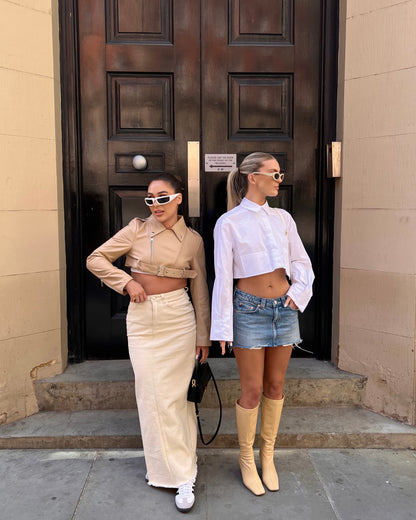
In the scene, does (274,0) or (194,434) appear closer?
(194,434)

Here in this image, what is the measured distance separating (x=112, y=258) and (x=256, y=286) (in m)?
0.79

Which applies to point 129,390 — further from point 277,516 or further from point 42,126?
point 42,126

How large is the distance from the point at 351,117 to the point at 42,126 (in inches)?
84.2

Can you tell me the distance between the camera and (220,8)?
11.4 feet

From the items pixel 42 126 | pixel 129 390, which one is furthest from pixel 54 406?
pixel 42 126

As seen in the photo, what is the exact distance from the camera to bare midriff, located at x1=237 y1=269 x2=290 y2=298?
8.10ft

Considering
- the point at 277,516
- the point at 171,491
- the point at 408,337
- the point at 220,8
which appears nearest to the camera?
the point at 277,516

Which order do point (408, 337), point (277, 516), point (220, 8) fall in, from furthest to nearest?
point (220, 8) < point (408, 337) < point (277, 516)

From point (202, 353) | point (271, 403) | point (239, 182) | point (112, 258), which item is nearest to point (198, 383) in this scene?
point (202, 353)

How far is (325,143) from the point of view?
3525 mm

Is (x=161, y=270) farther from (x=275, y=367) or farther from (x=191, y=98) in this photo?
(x=191, y=98)

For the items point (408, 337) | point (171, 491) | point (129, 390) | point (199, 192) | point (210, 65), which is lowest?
point (171, 491)

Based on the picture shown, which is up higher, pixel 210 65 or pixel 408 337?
pixel 210 65

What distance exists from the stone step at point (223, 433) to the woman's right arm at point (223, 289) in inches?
36.9
